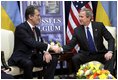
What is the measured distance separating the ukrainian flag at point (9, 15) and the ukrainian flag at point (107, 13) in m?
1.48

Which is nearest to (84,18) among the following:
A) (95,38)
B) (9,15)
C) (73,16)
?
(95,38)

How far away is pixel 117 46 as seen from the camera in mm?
4754

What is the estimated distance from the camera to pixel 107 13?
18.2ft

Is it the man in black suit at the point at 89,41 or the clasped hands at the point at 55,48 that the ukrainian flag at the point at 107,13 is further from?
the clasped hands at the point at 55,48

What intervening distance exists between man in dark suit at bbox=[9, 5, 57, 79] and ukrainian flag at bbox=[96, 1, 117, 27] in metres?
1.39

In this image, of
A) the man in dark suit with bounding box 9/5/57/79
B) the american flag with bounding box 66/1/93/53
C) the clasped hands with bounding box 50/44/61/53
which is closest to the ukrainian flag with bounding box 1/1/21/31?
the man in dark suit with bounding box 9/5/57/79

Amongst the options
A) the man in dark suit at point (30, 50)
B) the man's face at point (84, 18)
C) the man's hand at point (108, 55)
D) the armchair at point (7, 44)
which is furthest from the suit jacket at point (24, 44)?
the man's hand at point (108, 55)

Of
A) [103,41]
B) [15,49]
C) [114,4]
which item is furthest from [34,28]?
[114,4]

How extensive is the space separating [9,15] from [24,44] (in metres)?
0.73

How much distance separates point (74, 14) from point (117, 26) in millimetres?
803

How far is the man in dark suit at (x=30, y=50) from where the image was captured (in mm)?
4406

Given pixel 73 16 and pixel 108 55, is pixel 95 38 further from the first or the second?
pixel 73 16

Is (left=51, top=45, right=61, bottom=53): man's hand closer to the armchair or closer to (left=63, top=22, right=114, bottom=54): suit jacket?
(left=63, top=22, right=114, bottom=54): suit jacket

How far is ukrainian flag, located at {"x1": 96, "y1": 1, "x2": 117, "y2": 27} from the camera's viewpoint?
5.53 metres
